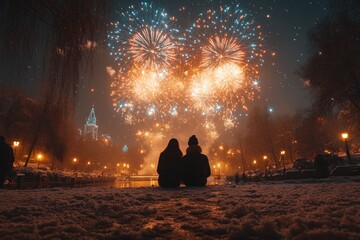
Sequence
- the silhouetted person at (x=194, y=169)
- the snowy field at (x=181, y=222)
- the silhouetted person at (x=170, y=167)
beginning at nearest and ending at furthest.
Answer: the snowy field at (x=181, y=222)
the silhouetted person at (x=170, y=167)
the silhouetted person at (x=194, y=169)

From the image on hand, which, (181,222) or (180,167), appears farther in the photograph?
(180,167)

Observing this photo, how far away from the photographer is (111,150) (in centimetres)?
9825

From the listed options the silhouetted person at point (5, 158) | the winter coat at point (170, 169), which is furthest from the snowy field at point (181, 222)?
the silhouetted person at point (5, 158)

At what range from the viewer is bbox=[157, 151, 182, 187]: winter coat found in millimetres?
9578

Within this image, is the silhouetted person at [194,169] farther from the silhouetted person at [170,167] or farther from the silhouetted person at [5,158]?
the silhouetted person at [5,158]

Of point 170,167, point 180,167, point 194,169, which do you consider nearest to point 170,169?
point 170,167

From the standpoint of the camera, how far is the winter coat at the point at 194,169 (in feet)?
33.0

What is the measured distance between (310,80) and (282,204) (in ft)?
72.9

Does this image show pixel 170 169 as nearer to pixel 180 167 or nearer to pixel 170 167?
pixel 170 167

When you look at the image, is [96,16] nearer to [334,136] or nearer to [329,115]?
[329,115]

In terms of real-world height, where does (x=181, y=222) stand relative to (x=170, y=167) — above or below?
below

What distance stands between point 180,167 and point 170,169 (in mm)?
412

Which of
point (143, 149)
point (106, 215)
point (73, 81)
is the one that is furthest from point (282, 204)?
point (143, 149)

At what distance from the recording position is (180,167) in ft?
32.0
